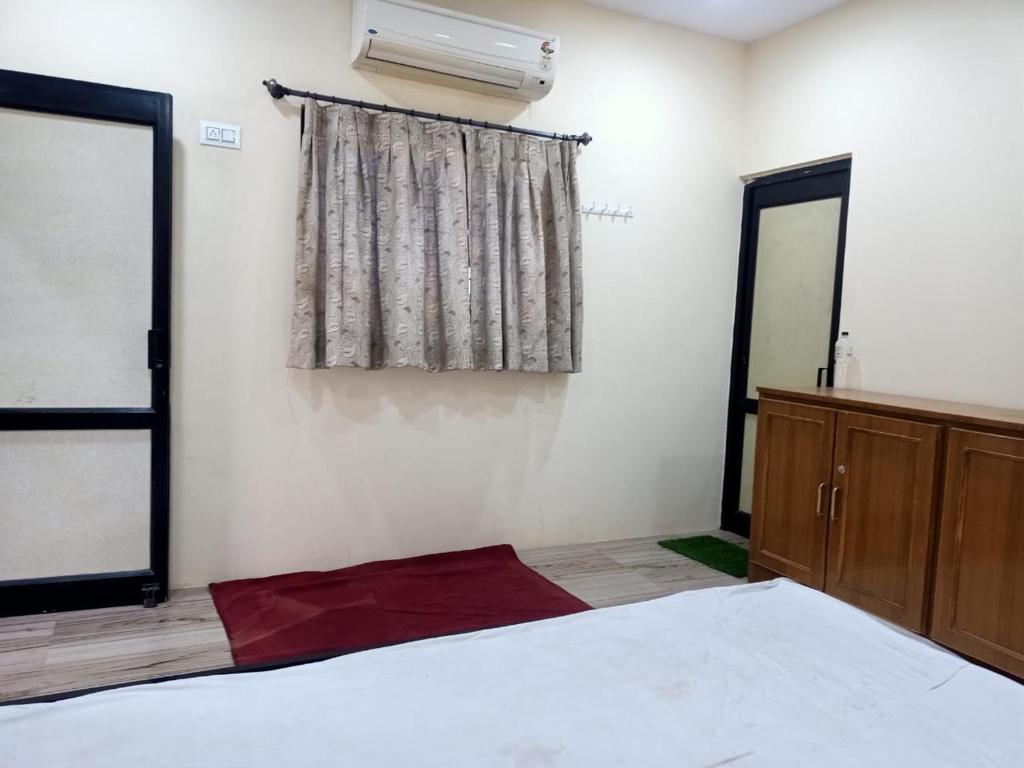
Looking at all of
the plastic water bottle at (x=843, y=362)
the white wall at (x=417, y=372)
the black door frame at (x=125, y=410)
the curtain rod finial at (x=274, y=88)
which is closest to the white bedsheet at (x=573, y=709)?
the black door frame at (x=125, y=410)

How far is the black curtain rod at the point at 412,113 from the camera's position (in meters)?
3.04

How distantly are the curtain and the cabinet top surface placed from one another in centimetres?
110

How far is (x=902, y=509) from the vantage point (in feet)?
8.75

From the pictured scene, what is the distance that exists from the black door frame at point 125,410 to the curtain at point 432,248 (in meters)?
0.52

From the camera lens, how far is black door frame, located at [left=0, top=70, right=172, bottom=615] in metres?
2.65

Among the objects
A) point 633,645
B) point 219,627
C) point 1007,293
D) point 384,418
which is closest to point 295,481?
point 384,418

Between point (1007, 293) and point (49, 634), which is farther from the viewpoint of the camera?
point (1007, 293)

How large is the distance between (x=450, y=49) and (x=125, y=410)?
2058 mm

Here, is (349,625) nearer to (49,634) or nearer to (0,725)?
(49,634)

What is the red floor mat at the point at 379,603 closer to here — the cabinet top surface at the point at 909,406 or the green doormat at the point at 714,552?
the green doormat at the point at 714,552

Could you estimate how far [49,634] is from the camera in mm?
2586

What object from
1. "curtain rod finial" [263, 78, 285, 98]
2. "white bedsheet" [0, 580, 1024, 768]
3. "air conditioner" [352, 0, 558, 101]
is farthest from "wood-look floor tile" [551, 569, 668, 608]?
"curtain rod finial" [263, 78, 285, 98]

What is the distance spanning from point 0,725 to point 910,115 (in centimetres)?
377

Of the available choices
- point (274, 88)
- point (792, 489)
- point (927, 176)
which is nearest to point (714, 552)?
point (792, 489)
